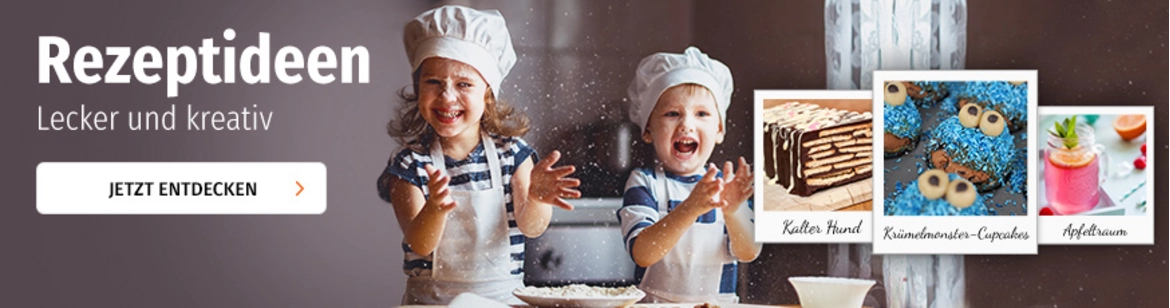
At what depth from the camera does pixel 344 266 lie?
2.80 metres

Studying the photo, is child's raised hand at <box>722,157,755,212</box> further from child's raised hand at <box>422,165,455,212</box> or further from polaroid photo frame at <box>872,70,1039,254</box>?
child's raised hand at <box>422,165,455,212</box>

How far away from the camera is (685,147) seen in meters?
2.82

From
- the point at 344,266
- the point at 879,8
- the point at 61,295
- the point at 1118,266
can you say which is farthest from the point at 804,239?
the point at 61,295

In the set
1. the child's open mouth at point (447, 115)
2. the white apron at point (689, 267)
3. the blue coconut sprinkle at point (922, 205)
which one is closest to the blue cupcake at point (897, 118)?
the blue coconut sprinkle at point (922, 205)

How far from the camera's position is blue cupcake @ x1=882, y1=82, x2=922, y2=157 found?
2854 millimetres

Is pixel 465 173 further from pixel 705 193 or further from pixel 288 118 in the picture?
pixel 705 193

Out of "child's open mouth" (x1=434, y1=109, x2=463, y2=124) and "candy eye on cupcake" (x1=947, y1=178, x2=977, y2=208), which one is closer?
"child's open mouth" (x1=434, y1=109, x2=463, y2=124)

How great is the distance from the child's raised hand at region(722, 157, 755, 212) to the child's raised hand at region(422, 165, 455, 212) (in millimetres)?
630

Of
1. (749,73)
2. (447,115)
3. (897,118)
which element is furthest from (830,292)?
(447,115)

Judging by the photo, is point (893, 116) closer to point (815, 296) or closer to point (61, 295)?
point (815, 296)

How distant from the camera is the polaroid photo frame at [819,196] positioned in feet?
9.27

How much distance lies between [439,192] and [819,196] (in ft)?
2.88

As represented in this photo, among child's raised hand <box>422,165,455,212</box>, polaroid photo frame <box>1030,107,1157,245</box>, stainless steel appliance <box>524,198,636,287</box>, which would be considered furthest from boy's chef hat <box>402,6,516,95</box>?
polaroid photo frame <box>1030,107,1157,245</box>

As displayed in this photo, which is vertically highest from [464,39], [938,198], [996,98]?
[464,39]
